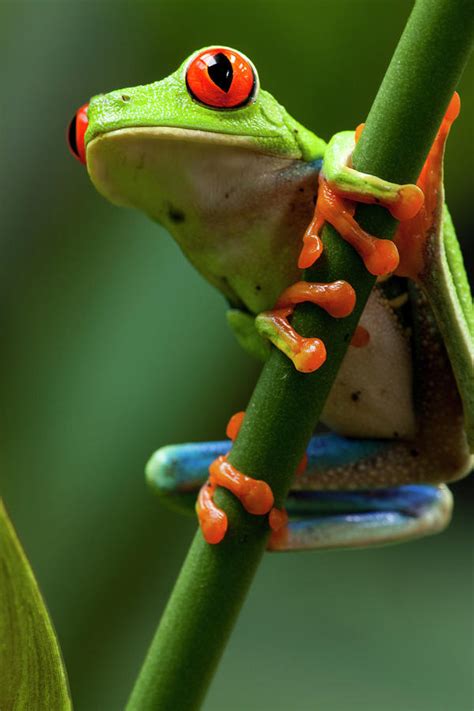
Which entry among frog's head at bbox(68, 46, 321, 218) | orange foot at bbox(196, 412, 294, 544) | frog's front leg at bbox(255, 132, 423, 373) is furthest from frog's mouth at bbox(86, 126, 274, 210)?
orange foot at bbox(196, 412, 294, 544)

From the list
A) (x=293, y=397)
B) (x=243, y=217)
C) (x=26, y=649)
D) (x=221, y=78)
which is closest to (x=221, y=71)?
(x=221, y=78)

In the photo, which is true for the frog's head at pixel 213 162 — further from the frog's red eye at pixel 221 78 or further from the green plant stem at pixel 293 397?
the green plant stem at pixel 293 397

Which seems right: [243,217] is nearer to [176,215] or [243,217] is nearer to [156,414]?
[176,215]

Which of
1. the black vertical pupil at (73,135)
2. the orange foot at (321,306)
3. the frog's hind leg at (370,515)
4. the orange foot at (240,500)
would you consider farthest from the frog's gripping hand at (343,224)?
the frog's hind leg at (370,515)

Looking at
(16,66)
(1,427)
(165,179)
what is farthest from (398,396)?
(16,66)

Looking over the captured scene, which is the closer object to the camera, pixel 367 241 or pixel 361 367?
pixel 367 241

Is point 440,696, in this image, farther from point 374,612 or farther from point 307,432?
point 307,432
